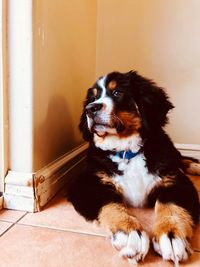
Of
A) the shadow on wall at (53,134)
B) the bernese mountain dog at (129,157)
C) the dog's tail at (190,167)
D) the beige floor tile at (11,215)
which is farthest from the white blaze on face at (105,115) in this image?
the dog's tail at (190,167)

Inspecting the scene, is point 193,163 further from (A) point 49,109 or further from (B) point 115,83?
(A) point 49,109

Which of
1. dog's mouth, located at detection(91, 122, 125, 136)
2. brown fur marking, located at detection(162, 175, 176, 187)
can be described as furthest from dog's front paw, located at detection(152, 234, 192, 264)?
dog's mouth, located at detection(91, 122, 125, 136)

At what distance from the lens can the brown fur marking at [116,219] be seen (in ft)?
3.09

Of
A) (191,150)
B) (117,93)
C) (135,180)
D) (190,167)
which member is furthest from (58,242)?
(191,150)

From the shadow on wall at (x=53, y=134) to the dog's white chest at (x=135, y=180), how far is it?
0.32m

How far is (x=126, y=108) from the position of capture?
3.97ft

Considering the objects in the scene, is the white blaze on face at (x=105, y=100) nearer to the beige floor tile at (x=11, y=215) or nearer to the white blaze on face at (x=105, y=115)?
the white blaze on face at (x=105, y=115)

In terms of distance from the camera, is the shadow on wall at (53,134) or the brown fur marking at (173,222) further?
the shadow on wall at (53,134)

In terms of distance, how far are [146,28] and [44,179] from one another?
49.7 inches

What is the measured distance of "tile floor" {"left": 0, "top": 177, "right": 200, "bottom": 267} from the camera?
33.7 inches

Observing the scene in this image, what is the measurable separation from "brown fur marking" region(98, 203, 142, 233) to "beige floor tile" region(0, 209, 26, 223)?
32 centimetres

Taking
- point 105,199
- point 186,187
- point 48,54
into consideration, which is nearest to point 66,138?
point 48,54

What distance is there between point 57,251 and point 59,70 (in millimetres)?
856

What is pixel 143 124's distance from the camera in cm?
121
